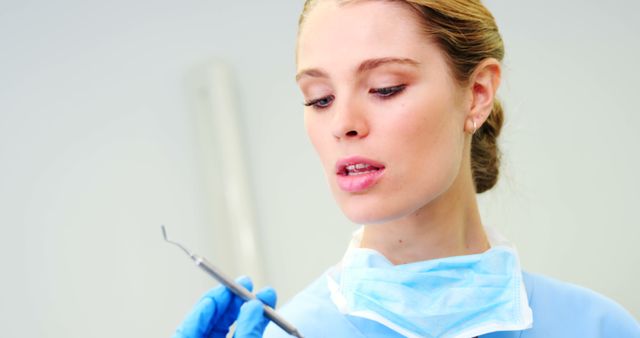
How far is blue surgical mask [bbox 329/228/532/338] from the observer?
0.91 m

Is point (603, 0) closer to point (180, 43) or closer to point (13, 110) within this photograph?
point (180, 43)

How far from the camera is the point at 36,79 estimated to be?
183cm

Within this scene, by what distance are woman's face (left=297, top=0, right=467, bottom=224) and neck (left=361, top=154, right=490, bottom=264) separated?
0.05 meters

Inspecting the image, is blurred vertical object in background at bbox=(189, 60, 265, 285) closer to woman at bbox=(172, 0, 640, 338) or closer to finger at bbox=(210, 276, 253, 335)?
woman at bbox=(172, 0, 640, 338)

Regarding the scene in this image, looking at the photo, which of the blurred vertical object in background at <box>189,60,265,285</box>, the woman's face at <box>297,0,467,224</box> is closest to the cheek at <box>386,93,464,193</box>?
the woman's face at <box>297,0,467,224</box>

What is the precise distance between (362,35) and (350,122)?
110mm

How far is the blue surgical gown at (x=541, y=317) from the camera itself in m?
0.93

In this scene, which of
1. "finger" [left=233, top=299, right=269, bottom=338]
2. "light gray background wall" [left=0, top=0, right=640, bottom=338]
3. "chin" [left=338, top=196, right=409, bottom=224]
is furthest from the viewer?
"light gray background wall" [left=0, top=0, right=640, bottom=338]

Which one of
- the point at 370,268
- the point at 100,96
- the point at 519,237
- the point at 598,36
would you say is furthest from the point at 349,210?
the point at 598,36

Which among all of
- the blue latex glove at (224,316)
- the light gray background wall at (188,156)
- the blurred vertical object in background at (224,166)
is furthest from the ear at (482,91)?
the blurred vertical object in background at (224,166)

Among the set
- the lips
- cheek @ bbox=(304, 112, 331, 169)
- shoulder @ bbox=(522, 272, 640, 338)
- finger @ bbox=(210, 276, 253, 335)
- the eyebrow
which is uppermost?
the eyebrow

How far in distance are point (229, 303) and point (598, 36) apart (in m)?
1.64

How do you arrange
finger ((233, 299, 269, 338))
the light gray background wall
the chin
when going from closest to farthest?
1. finger ((233, 299, 269, 338))
2. the chin
3. the light gray background wall

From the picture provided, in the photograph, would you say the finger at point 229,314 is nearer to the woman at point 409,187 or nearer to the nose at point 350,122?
the woman at point 409,187
